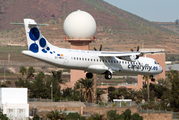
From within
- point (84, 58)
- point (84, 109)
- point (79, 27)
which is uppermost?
point (79, 27)

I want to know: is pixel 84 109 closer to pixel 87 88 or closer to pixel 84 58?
pixel 87 88

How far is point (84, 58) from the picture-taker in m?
57.2

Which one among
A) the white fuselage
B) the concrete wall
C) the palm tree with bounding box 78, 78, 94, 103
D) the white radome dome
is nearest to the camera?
the white fuselage

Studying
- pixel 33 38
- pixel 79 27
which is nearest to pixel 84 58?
pixel 33 38

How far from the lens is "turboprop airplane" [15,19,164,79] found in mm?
53625

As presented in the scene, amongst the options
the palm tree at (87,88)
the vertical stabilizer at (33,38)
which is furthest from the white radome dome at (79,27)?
the vertical stabilizer at (33,38)

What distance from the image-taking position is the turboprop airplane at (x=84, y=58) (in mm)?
53625

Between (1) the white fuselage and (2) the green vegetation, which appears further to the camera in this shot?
(2) the green vegetation

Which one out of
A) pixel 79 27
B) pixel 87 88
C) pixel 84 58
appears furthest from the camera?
pixel 79 27

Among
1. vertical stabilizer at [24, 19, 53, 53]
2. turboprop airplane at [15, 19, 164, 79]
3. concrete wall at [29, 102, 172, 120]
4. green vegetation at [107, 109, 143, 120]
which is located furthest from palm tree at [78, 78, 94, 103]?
vertical stabilizer at [24, 19, 53, 53]

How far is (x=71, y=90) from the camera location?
402 ft

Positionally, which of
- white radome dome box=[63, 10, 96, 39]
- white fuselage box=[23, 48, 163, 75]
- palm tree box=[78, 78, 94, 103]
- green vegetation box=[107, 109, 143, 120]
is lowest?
green vegetation box=[107, 109, 143, 120]

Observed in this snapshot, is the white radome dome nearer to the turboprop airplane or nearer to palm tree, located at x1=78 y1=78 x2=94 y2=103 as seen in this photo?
palm tree, located at x1=78 y1=78 x2=94 y2=103

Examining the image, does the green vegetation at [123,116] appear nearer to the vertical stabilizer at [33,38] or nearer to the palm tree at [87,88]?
the palm tree at [87,88]
